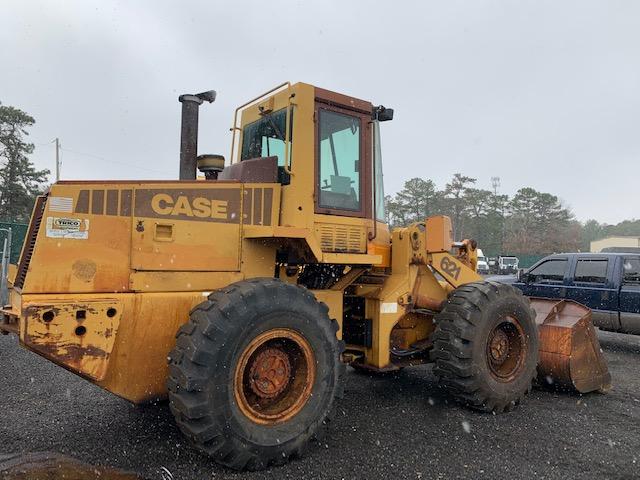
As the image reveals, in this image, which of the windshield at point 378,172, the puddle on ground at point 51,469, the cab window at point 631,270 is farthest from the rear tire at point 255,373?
the cab window at point 631,270

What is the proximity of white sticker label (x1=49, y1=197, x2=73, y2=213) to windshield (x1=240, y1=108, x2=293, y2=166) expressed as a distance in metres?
1.82

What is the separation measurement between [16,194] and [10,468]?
1233 inches

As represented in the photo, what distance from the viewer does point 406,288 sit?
545cm

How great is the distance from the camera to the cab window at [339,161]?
16.0ft

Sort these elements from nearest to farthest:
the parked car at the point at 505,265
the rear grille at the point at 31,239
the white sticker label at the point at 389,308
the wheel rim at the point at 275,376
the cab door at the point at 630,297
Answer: the wheel rim at the point at 275,376 → the rear grille at the point at 31,239 → the white sticker label at the point at 389,308 → the cab door at the point at 630,297 → the parked car at the point at 505,265

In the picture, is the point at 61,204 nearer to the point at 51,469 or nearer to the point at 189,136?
Result: the point at 189,136

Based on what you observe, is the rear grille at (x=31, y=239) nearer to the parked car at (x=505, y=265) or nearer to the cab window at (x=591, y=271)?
the cab window at (x=591, y=271)

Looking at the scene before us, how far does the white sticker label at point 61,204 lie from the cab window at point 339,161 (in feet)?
6.87

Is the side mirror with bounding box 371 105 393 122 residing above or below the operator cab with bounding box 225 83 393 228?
above

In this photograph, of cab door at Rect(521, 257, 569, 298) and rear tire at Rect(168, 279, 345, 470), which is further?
cab door at Rect(521, 257, 569, 298)

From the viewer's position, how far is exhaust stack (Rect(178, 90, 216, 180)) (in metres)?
5.04

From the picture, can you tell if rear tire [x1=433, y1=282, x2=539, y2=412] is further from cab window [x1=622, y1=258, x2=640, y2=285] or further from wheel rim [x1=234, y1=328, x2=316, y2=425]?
cab window [x1=622, y1=258, x2=640, y2=285]

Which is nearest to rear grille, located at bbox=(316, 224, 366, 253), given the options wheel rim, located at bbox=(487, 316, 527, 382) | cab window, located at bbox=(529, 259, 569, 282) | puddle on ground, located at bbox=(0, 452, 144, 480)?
wheel rim, located at bbox=(487, 316, 527, 382)

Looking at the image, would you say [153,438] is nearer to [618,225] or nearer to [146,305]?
[146,305]
